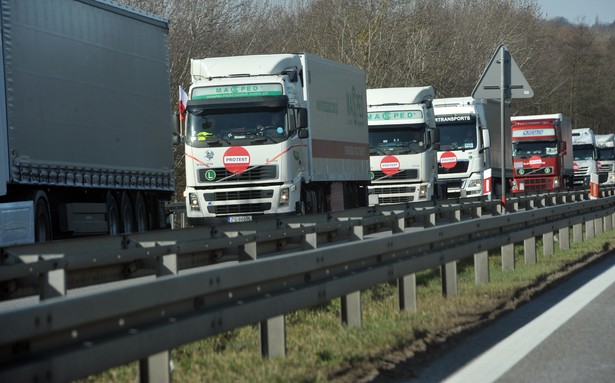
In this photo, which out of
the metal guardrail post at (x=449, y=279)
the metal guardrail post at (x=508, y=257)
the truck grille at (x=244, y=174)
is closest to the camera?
the metal guardrail post at (x=449, y=279)

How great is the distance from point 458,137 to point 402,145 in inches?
173

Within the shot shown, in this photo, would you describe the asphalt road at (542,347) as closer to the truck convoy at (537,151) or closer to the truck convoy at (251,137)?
the truck convoy at (251,137)

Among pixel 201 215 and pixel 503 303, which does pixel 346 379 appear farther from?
pixel 201 215

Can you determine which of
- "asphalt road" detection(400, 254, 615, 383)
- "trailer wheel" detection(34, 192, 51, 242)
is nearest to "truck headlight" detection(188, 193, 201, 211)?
"trailer wheel" detection(34, 192, 51, 242)

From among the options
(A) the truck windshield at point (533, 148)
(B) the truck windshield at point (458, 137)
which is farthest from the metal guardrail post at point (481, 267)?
(A) the truck windshield at point (533, 148)

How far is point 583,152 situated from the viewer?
63.0 m

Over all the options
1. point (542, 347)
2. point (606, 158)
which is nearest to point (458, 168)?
point (542, 347)

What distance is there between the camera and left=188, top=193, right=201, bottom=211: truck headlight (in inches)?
967

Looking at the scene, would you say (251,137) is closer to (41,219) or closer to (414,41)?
(41,219)

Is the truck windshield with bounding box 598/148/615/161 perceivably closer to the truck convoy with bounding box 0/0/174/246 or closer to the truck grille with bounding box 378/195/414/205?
the truck grille with bounding box 378/195/414/205

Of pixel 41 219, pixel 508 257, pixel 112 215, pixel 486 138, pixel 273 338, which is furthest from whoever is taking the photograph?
pixel 486 138

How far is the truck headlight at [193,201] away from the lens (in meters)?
24.6

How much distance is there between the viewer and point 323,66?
2680cm

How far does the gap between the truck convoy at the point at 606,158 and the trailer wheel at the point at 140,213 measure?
48.0 metres
